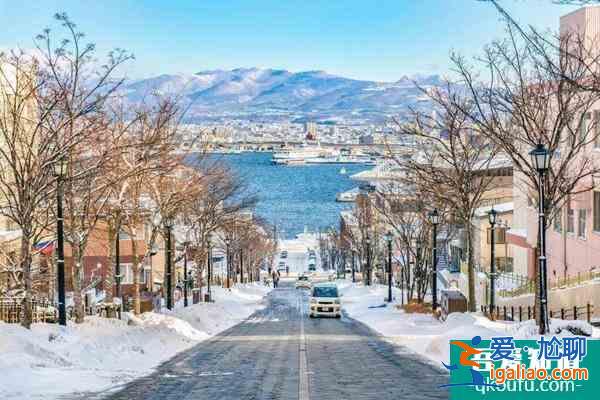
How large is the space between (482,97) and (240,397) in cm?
1658

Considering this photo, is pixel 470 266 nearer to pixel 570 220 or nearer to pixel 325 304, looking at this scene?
pixel 570 220

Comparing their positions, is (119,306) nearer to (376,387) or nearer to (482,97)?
(482,97)

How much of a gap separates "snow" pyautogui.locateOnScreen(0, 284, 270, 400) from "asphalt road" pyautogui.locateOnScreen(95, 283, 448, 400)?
686 mm

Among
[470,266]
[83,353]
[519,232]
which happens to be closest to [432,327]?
[470,266]

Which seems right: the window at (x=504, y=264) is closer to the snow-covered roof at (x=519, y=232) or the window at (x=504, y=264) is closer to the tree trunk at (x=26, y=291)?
the snow-covered roof at (x=519, y=232)

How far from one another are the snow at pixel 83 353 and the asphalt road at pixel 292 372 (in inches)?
27.0

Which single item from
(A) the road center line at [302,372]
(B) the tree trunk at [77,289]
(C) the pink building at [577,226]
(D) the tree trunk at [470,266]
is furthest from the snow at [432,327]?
(B) the tree trunk at [77,289]

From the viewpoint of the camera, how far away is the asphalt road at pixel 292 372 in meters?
14.8

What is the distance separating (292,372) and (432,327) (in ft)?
Answer: 47.3

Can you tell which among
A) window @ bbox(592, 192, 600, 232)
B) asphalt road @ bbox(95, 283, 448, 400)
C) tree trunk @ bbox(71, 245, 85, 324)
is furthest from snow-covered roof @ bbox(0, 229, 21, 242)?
window @ bbox(592, 192, 600, 232)

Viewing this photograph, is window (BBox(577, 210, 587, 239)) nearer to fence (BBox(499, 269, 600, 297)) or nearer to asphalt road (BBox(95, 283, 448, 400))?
fence (BBox(499, 269, 600, 297))

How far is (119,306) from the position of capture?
32.7m

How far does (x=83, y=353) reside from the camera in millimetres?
19672

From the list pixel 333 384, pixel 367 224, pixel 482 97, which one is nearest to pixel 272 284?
pixel 367 224
